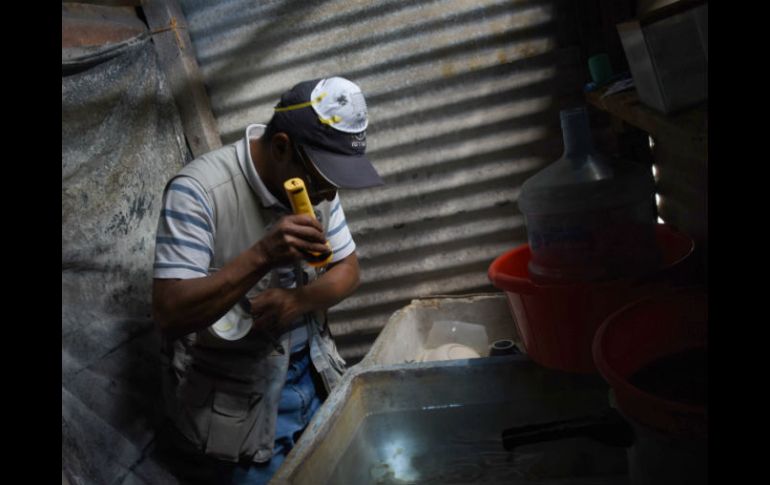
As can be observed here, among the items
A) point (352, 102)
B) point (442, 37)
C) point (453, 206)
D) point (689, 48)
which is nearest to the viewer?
point (689, 48)

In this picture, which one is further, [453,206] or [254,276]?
[453,206]

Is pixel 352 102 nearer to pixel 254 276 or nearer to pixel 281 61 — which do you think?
pixel 254 276

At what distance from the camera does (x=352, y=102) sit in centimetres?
241

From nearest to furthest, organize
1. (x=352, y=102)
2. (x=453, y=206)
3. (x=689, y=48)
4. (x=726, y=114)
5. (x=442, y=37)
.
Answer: (x=726, y=114)
(x=689, y=48)
(x=352, y=102)
(x=442, y=37)
(x=453, y=206)

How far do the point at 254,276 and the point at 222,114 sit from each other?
2.14 meters

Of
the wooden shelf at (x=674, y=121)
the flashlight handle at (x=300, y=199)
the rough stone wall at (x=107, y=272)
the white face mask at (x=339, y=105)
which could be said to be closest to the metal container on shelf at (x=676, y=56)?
the wooden shelf at (x=674, y=121)

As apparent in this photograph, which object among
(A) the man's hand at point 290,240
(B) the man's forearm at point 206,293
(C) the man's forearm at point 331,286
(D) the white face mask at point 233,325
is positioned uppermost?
(A) the man's hand at point 290,240

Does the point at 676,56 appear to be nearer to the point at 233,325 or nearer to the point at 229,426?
the point at 233,325

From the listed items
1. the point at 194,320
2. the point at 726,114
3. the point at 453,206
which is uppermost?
the point at 726,114

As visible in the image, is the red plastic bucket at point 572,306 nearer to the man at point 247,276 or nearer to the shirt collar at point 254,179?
the man at point 247,276

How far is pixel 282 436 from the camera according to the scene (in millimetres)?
2629

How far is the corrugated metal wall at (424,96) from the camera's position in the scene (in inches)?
139

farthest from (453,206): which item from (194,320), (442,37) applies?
(194,320)

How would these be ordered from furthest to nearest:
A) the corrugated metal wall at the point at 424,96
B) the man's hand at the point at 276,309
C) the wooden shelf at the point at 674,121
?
the corrugated metal wall at the point at 424,96 < the man's hand at the point at 276,309 < the wooden shelf at the point at 674,121
